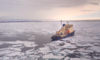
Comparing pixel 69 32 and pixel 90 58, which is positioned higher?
pixel 69 32

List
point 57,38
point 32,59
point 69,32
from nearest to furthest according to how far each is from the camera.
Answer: point 32,59 < point 57,38 < point 69,32

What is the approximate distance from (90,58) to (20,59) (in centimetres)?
182

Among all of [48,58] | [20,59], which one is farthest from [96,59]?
[20,59]

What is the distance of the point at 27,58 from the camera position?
2.59 m

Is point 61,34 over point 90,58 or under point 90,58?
over

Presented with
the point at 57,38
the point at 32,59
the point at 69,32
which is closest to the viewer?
the point at 32,59

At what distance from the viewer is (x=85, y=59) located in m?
2.53

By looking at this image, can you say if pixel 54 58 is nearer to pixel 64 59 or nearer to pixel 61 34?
pixel 64 59

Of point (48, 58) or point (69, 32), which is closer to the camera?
point (48, 58)

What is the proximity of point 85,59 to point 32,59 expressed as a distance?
136cm

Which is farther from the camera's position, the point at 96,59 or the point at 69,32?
the point at 69,32

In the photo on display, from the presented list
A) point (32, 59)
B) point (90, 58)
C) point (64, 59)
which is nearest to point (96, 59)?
point (90, 58)

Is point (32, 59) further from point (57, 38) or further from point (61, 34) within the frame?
point (61, 34)

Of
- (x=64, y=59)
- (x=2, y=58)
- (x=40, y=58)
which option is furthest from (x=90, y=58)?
(x=2, y=58)
